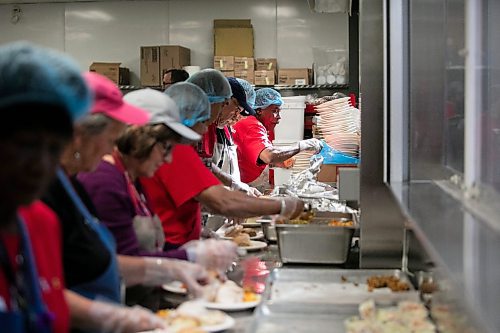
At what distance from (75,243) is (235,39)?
6.88 m

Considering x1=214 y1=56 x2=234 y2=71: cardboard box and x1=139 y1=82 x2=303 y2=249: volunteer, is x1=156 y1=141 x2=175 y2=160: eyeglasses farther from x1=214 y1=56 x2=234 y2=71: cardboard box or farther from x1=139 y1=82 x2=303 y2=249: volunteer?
x1=214 y1=56 x2=234 y2=71: cardboard box

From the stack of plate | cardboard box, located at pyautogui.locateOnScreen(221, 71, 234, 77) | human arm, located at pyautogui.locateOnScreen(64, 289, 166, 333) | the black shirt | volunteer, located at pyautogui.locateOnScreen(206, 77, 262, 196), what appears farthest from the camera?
cardboard box, located at pyautogui.locateOnScreen(221, 71, 234, 77)

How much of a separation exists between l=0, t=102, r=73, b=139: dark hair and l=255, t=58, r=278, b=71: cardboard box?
7165 millimetres

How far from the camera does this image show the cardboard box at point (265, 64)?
322 inches

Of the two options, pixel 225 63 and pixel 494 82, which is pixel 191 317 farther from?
pixel 225 63

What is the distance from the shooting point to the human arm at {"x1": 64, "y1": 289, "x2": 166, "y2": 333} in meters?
1.52

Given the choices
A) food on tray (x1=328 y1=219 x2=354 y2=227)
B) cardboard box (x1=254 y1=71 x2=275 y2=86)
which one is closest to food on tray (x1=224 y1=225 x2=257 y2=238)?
food on tray (x1=328 y1=219 x2=354 y2=227)

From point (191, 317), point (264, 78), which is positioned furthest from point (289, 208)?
point (264, 78)

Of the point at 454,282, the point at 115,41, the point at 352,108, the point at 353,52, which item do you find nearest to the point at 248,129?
the point at 352,108

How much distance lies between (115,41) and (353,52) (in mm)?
2945

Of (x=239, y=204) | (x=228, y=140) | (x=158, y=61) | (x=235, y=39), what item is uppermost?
(x=235, y=39)

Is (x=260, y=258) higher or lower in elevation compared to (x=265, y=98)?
lower

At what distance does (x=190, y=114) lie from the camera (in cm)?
306

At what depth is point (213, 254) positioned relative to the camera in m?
2.48
